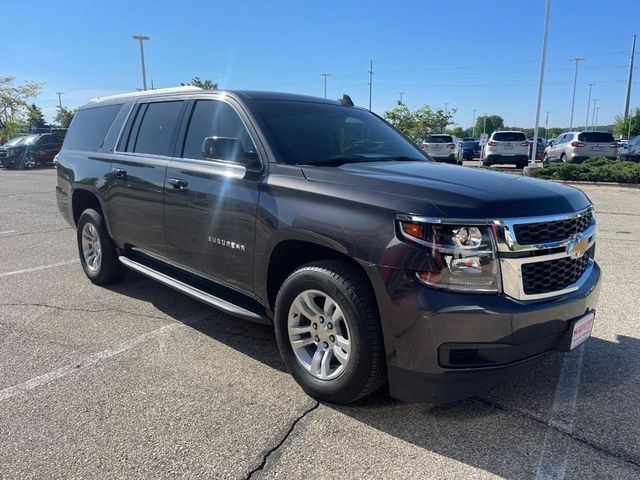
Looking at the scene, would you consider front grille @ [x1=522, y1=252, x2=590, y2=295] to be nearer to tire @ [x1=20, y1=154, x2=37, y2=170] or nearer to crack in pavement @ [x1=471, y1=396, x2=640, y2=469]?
crack in pavement @ [x1=471, y1=396, x2=640, y2=469]

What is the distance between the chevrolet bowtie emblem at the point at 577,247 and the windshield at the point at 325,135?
1536mm

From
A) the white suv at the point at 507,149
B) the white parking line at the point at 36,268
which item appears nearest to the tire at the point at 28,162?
the white suv at the point at 507,149

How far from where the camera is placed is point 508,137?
889 inches

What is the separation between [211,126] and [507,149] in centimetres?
2046

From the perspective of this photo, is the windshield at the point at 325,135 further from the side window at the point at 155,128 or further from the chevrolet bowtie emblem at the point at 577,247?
the chevrolet bowtie emblem at the point at 577,247

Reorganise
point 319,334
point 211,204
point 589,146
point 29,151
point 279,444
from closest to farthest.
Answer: point 279,444 → point 319,334 → point 211,204 → point 589,146 → point 29,151

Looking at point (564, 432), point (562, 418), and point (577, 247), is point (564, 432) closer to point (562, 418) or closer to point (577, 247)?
point (562, 418)

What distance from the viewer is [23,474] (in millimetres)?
2504

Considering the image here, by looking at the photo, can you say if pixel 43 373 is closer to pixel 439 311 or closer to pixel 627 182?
pixel 439 311

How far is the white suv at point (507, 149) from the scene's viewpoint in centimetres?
2225

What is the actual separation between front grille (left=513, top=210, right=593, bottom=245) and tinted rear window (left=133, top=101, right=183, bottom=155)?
296 cm

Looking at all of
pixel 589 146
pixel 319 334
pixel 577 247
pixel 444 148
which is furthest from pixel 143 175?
pixel 589 146

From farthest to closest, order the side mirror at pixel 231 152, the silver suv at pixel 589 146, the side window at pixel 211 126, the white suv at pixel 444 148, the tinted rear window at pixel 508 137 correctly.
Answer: the white suv at pixel 444 148 < the tinted rear window at pixel 508 137 < the silver suv at pixel 589 146 < the side window at pixel 211 126 < the side mirror at pixel 231 152

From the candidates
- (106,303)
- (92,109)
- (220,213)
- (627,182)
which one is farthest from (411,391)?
(627,182)
